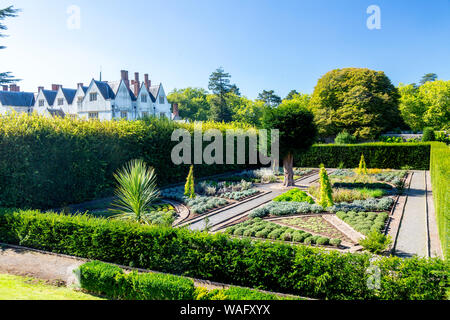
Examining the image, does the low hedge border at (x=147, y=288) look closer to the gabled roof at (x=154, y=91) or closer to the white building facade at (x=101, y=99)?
the white building facade at (x=101, y=99)

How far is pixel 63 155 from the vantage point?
12.4 meters

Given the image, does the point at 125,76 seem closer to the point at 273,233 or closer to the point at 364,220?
the point at 273,233

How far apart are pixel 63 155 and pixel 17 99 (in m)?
40.5

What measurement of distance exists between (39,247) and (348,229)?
8.43 meters

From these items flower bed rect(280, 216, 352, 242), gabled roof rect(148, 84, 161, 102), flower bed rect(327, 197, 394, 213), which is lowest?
flower bed rect(280, 216, 352, 242)

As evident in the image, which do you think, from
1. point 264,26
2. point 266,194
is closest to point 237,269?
point 266,194

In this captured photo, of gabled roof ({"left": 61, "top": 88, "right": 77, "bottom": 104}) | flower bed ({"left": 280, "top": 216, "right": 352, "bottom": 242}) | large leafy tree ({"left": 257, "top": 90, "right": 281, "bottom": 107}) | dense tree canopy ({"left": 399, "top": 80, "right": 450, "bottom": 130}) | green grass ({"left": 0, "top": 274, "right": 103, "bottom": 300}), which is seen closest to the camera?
green grass ({"left": 0, "top": 274, "right": 103, "bottom": 300})

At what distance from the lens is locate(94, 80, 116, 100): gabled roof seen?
4050 cm

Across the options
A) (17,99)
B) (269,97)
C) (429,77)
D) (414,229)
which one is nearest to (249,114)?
(269,97)

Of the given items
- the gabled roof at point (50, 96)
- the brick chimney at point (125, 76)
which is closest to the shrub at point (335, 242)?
the brick chimney at point (125, 76)

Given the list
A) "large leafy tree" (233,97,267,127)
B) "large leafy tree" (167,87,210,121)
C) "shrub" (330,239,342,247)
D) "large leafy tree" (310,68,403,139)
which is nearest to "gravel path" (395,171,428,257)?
"shrub" (330,239,342,247)

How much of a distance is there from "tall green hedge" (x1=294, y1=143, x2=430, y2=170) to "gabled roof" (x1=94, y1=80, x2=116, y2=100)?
2768 centimetres

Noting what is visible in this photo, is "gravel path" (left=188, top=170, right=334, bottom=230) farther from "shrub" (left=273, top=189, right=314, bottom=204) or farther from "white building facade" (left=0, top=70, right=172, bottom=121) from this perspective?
"white building facade" (left=0, top=70, right=172, bottom=121)

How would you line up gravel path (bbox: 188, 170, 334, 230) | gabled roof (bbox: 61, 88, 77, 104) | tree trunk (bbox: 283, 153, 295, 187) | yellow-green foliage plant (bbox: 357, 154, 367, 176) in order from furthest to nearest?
1. gabled roof (bbox: 61, 88, 77, 104)
2. yellow-green foliage plant (bbox: 357, 154, 367, 176)
3. tree trunk (bbox: 283, 153, 295, 187)
4. gravel path (bbox: 188, 170, 334, 230)
